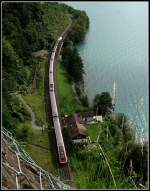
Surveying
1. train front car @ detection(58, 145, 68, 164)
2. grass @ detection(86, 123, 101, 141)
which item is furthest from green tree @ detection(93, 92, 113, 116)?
train front car @ detection(58, 145, 68, 164)

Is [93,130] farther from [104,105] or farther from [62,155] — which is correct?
[62,155]

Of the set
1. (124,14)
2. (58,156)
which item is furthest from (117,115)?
(124,14)

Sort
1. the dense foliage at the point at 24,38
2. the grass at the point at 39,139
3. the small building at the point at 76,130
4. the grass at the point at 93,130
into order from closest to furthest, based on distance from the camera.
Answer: the grass at the point at 39,139, the small building at the point at 76,130, the grass at the point at 93,130, the dense foliage at the point at 24,38

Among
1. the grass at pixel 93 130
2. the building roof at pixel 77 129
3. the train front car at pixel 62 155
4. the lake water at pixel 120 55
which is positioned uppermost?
the lake water at pixel 120 55

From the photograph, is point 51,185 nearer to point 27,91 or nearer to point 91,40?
point 27,91

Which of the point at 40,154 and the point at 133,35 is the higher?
the point at 133,35

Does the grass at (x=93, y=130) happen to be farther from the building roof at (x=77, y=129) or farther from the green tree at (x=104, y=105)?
the green tree at (x=104, y=105)

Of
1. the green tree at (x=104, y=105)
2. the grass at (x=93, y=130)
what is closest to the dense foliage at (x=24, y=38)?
the grass at (x=93, y=130)

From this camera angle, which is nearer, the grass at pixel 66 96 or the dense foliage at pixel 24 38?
the dense foliage at pixel 24 38

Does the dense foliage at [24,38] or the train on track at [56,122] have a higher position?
the dense foliage at [24,38]
